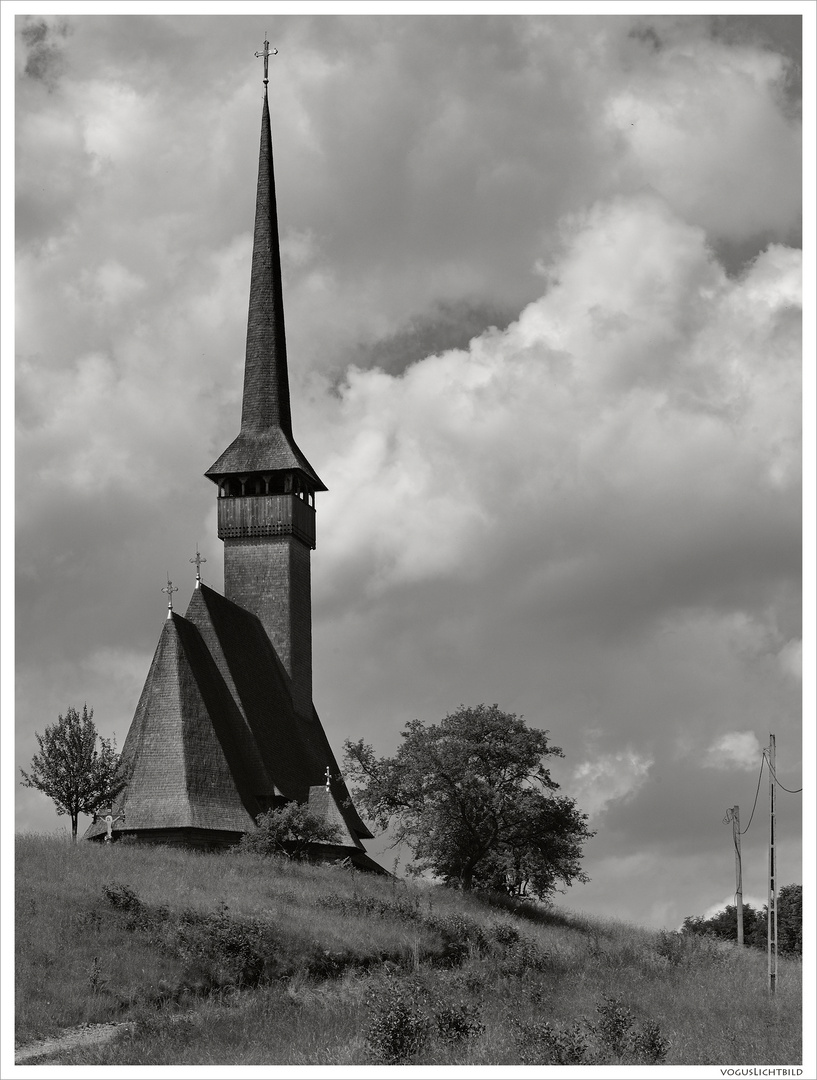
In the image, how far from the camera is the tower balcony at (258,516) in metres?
64.0

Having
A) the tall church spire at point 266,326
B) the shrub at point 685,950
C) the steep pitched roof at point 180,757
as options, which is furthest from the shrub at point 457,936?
the tall church spire at point 266,326

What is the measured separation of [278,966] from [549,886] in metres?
23.4

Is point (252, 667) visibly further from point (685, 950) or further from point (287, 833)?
point (685, 950)

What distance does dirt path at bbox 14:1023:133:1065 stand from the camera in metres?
22.5

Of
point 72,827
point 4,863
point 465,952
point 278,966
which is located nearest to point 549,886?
point 465,952

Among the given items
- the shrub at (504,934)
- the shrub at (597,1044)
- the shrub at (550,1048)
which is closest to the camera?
the shrub at (550,1048)

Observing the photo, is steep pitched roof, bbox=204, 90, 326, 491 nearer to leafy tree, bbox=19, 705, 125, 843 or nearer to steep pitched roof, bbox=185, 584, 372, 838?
steep pitched roof, bbox=185, 584, 372, 838

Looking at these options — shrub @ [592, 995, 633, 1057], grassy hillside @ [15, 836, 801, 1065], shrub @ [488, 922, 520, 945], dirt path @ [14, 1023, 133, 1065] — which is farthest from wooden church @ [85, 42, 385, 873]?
shrub @ [592, 995, 633, 1057]

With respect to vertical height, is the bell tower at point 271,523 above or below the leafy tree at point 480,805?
above

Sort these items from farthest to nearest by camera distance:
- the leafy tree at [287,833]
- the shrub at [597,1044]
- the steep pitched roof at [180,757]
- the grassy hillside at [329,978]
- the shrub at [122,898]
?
the steep pitched roof at [180,757] → the leafy tree at [287,833] → the shrub at [122,898] → the grassy hillside at [329,978] → the shrub at [597,1044]

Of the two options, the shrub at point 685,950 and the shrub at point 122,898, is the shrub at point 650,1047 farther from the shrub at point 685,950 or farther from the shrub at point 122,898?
the shrub at point 685,950

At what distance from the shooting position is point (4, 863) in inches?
682

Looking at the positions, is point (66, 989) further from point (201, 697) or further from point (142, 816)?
point (201, 697)

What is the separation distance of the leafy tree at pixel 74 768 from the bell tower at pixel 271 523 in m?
20.1
